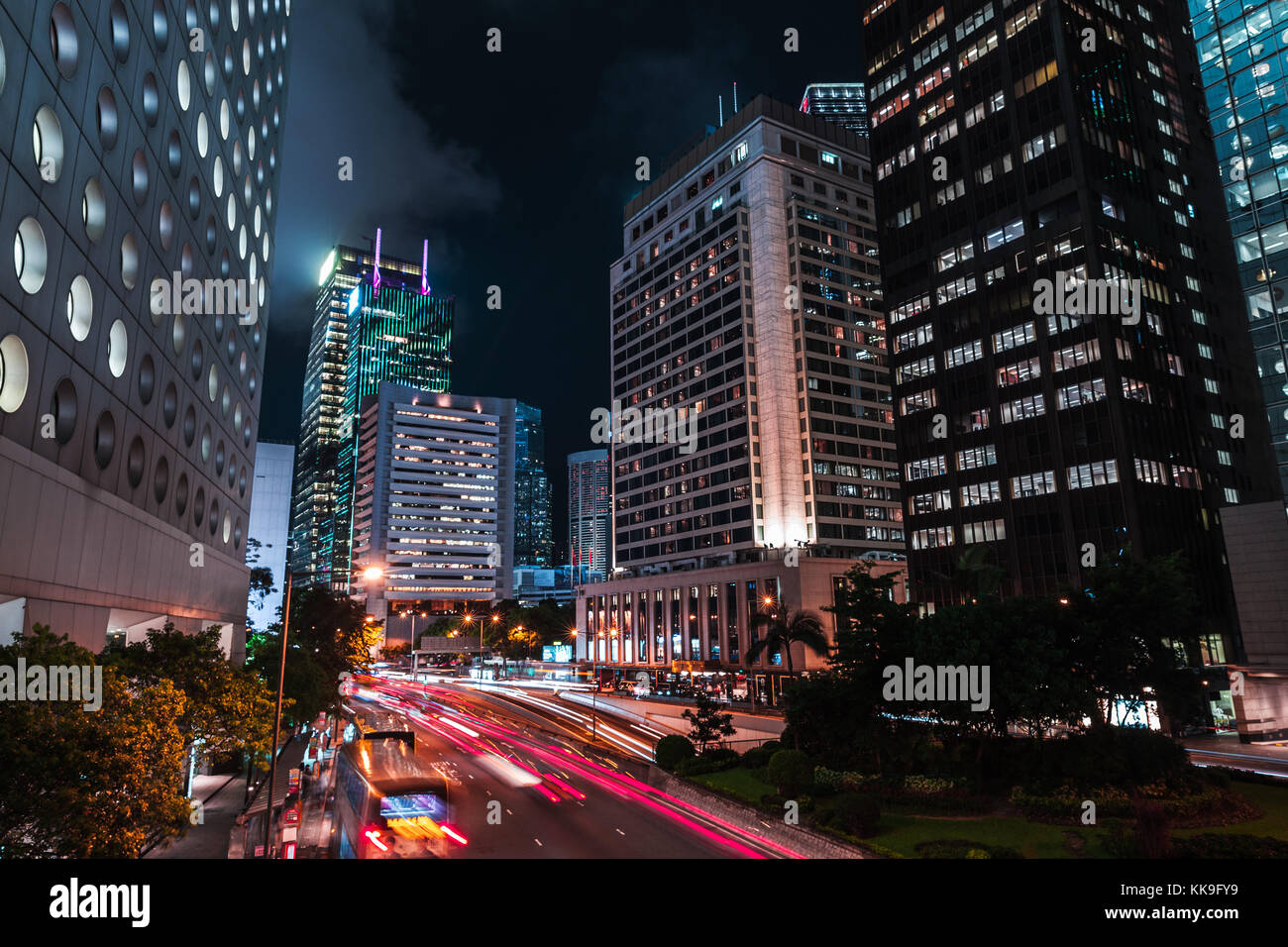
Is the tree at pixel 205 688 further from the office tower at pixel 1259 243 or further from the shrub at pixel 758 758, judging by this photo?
the office tower at pixel 1259 243

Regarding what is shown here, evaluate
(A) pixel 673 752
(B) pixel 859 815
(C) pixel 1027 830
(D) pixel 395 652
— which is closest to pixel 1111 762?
(C) pixel 1027 830

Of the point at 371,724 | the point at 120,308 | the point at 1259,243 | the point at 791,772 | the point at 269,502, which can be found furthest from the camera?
the point at 269,502

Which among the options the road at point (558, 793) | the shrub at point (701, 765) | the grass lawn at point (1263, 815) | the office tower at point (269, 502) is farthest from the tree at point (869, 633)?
the office tower at point (269, 502)

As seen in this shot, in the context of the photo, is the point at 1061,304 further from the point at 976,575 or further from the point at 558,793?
the point at 558,793

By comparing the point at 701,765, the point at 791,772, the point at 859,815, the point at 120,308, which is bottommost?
the point at 701,765

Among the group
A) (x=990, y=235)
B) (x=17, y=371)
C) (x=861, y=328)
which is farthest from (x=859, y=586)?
(x=861, y=328)

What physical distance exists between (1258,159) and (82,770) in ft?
223

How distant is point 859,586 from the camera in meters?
38.1

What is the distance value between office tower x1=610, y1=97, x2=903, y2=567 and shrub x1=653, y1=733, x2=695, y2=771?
201 feet

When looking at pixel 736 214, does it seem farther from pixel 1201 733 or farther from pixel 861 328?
pixel 1201 733

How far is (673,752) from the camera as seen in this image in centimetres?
4566

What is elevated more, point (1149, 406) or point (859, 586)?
point (1149, 406)
